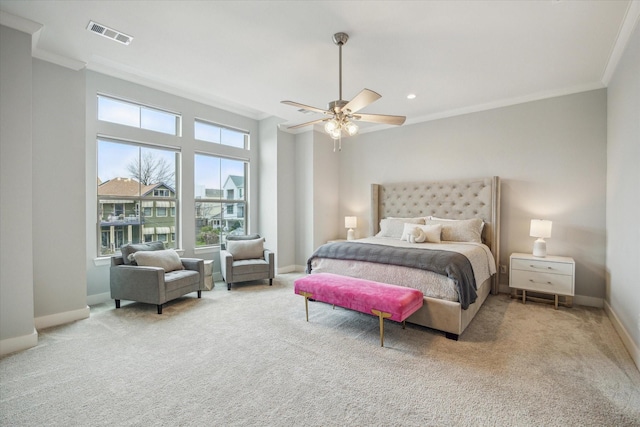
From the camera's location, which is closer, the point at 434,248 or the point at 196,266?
the point at 434,248

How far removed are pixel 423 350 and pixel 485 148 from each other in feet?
11.8

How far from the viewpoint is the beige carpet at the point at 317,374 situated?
6.02 ft

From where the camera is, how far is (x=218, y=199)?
553 cm

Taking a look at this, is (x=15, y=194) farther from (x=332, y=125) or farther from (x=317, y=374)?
(x=317, y=374)

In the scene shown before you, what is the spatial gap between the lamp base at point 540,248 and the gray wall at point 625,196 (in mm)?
646

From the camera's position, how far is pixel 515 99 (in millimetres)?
4406

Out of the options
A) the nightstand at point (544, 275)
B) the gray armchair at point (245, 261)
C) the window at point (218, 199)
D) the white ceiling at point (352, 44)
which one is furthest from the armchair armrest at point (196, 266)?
the nightstand at point (544, 275)

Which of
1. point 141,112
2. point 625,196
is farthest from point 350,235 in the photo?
point 141,112

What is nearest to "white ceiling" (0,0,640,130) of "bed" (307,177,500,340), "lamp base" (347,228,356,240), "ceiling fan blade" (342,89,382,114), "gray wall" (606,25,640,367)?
"gray wall" (606,25,640,367)

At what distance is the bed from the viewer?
9.65 ft

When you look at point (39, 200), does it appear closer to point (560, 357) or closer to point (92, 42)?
point (92, 42)

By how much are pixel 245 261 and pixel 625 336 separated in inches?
189

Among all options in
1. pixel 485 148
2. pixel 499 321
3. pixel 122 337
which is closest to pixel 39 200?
pixel 122 337

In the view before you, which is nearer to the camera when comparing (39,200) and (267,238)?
(39,200)
